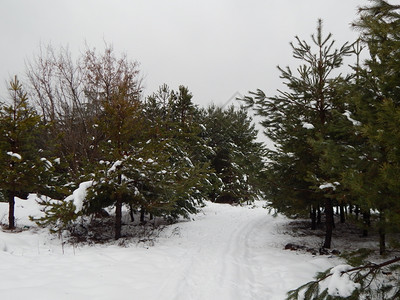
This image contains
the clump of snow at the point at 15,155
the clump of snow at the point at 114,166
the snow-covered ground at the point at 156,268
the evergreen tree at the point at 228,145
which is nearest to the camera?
the snow-covered ground at the point at 156,268

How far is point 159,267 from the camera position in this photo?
673 centimetres

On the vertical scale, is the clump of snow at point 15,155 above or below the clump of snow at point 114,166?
above

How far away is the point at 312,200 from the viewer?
913cm

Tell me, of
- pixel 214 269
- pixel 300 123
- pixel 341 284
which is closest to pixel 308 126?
pixel 300 123

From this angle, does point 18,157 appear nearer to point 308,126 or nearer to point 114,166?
point 114,166

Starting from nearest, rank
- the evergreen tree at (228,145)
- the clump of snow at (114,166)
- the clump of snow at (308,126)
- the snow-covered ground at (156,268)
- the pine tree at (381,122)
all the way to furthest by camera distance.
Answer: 1. the pine tree at (381,122)
2. the snow-covered ground at (156,268)
3. the clump of snow at (308,126)
4. the clump of snow at (114,166)
5. the evergreen tree at (228,145)

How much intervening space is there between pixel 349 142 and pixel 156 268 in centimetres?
641

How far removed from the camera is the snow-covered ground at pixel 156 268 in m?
4.97

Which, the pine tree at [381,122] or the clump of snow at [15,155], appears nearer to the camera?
the pine tree at [381,122]

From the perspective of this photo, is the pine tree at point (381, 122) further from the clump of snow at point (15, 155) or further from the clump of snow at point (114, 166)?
the clump of snow at point (15, 155)

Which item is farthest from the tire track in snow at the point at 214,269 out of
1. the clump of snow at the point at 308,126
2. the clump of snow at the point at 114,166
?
the clump of snow at the point at 308,126

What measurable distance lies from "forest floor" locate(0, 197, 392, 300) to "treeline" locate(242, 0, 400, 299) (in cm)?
124

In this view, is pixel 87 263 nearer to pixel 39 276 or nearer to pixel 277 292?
pixel 39 276

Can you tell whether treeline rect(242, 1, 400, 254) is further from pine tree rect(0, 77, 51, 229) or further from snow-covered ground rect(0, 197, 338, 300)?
pine tree rect(0, 77, 51, 229)
